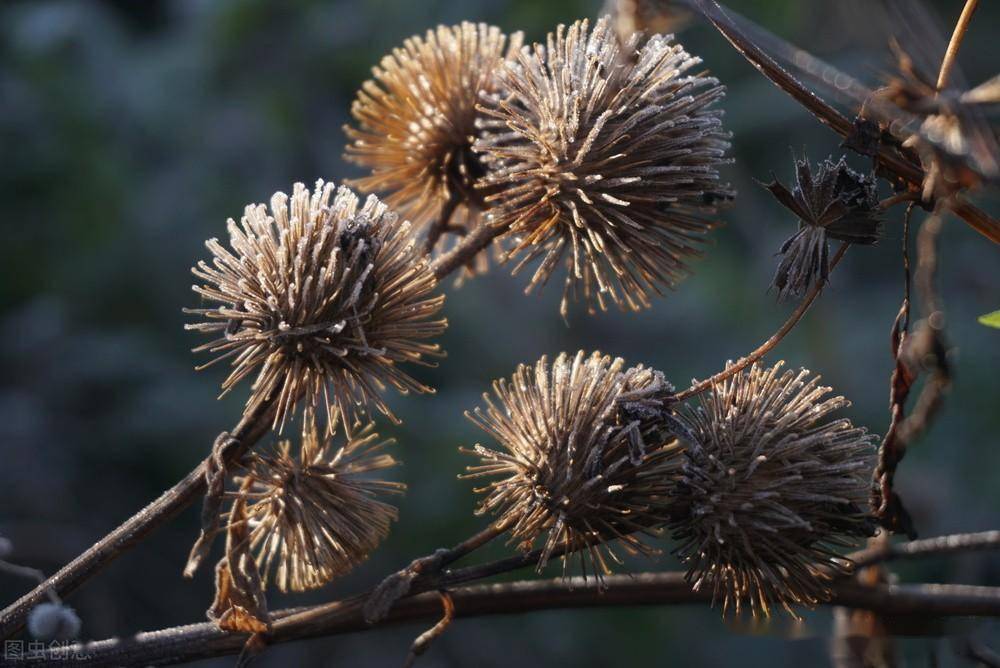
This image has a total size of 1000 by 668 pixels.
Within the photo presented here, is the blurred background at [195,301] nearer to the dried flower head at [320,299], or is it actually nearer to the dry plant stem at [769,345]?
the dry plant stem at [769,345]

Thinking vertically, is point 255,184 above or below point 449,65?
above

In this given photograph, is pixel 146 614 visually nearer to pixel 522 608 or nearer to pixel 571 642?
pixel 571 642

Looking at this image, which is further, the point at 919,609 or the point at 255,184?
the point at 255,184

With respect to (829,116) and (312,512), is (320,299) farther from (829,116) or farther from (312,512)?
(829,116)

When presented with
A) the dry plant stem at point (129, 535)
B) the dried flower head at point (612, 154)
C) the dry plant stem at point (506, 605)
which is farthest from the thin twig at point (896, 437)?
the dry plant stem at point (129, 535)

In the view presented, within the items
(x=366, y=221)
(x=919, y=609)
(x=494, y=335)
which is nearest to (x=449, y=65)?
(x=366, y=221)
